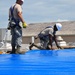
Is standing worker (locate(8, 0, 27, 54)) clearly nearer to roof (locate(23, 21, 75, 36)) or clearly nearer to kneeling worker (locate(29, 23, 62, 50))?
kneeling worker (locate(29, 23, 62, 50))

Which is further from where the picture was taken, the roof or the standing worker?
the roof

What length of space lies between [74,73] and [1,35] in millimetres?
9145

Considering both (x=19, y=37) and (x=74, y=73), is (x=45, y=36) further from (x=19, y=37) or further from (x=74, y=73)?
(x=74, y=73)

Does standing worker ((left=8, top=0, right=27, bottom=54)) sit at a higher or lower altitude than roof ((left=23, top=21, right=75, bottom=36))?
lower

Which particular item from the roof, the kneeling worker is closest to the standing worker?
the kneeling worker

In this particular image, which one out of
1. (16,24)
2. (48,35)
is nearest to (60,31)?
(48,35)

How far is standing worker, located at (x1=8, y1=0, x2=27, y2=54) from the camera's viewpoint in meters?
5.25

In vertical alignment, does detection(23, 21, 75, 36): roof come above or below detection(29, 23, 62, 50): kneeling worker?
above

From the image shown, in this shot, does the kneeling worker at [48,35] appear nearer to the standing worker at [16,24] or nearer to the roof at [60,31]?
the standing worker at [16,24]

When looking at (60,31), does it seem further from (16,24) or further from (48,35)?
(16,24)

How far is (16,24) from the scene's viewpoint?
17.5 feet

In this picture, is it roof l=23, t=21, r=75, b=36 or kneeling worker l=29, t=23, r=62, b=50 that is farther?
roof l=23, t=21, r=75, b=36

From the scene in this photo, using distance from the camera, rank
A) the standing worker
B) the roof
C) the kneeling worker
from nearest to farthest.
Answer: the standing worker, the kneeling worker, the roof

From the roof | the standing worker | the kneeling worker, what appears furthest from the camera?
the roof
